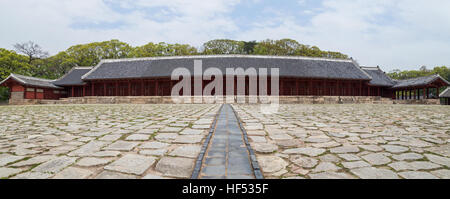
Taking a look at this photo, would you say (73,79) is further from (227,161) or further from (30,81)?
(227,161)

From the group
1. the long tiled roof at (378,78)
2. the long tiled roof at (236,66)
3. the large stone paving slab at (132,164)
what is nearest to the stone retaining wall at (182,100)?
the long tiled roof at (236,66)

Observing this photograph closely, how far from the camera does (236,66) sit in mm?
22031

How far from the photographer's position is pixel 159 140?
2988 mm

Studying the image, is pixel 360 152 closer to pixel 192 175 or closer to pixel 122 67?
pixel 192 175

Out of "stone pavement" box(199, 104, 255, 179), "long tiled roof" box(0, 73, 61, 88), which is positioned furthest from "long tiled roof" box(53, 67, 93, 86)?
"stone pavement" box(199, 104, 255, 179)

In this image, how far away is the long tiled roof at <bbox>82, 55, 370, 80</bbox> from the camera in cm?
2203

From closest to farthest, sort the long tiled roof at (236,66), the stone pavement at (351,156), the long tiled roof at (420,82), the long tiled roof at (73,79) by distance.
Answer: the stone pavement at (351,156) → the long tiled roof at (236,66) → the long tiled roof at (420,82) → the long tiled roof at (73,79)

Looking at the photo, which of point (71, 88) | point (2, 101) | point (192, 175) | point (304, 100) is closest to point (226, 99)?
point (304, 100)

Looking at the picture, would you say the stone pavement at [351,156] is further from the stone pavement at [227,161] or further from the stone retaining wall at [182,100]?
the stone retaining wall at [182,100]

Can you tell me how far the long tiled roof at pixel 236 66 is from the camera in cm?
2203
